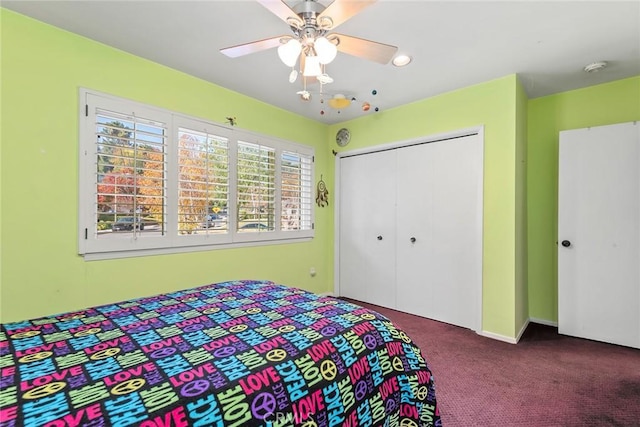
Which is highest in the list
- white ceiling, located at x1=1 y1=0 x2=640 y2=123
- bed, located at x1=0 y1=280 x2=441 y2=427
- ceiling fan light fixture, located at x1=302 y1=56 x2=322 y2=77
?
white ceiling, located at x1=1 y1=0 x2=640 y2=123

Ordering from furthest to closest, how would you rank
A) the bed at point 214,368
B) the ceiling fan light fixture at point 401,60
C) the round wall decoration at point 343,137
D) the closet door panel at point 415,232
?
the round wall decoration at point 343,137 → the closet door panel at point 415,232 → the ceiling fan light fixture at point 401,60 → the bed at point 214,368

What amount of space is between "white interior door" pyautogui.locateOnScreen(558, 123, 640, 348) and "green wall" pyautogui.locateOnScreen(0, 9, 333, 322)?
12.0 feet

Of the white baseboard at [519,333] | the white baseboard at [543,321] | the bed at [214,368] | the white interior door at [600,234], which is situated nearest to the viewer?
the bed at [214,368]

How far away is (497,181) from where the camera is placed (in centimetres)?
275

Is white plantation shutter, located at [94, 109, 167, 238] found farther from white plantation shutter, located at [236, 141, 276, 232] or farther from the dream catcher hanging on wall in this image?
the dream catcher hanging on wall

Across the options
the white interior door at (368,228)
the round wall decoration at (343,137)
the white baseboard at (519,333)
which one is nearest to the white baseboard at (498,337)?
the white baseboard at (519,333)

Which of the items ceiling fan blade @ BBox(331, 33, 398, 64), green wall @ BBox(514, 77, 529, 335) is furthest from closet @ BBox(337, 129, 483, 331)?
ceiling fan blade @ BBox(331, 33, 398, 64)

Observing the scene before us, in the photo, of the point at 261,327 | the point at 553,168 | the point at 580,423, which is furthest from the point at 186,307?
the point at 553,168

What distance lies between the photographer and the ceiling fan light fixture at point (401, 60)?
231 cm

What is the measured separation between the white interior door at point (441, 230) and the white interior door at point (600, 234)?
0.80m

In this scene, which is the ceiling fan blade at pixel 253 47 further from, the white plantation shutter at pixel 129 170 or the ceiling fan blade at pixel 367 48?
the white plantation shutter at pixel 129 170

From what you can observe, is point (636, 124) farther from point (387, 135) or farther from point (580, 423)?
point (580, 423)

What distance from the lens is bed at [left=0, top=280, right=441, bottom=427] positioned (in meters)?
0.78

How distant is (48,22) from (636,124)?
182 inches
